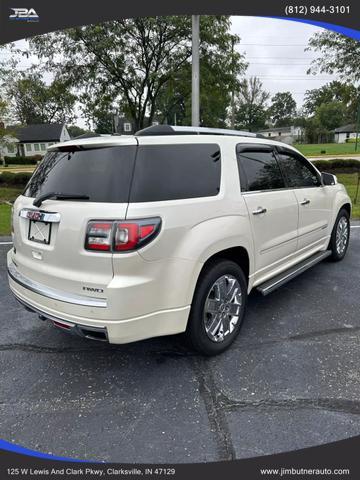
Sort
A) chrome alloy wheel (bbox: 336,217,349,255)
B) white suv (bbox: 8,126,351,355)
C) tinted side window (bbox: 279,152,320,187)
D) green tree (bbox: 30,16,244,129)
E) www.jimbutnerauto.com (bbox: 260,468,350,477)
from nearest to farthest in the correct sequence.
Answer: www.jimbutnerauto.com (bbox: 260,468,350,477) → white suv (bbox: 8,126,351,355) → tinted side window (bbox: 279,152,320,187) → chrome alloy wheel (bbox: 336,217,349,255) → green tree (bbox: 30,16,244,129)

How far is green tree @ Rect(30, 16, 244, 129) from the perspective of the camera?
1125 cm

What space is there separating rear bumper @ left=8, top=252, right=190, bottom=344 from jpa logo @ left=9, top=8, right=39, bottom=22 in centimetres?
511

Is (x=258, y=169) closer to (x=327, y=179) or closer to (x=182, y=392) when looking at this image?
(x=327, y=179)

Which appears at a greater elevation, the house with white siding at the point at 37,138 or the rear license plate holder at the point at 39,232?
the house with white siding at the point at 37,138

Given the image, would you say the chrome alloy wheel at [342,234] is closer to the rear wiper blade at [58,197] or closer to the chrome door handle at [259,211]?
the chrome door handle at [259,211]

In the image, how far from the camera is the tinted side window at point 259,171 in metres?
3.11

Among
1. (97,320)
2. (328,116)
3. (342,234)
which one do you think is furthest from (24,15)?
(328,116)

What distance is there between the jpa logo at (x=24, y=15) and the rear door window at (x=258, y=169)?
15.4 ft

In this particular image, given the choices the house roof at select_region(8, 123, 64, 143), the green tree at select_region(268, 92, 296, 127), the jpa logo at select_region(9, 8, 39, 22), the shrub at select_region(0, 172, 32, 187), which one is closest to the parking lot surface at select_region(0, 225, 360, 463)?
the jpa logo at select_region(9, 8, 39, 22)

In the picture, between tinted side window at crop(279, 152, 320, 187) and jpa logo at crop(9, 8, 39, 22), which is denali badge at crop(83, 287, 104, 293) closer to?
tinted side window at crop(279, 152, 320, 187)

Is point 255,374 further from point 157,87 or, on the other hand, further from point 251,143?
point 157,87

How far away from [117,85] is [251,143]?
11729 mm

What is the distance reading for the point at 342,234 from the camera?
5254mm

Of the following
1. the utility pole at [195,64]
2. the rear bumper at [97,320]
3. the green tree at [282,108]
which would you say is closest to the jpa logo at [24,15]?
the utility pole at [195,64]
